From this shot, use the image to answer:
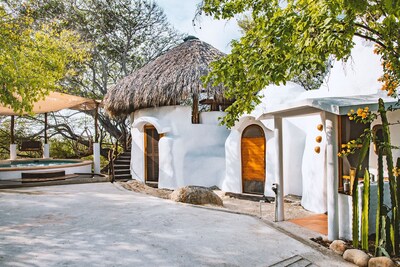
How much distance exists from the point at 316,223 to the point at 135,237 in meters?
3.27

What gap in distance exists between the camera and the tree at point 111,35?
51.4ft

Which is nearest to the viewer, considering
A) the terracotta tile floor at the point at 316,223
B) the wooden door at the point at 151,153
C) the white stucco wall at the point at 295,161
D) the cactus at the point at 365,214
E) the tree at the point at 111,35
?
the cactus at the point at 365,214

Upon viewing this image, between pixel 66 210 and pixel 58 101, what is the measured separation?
7124 mm

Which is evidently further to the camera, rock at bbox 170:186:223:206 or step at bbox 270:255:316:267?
rock at bbox 170:186:223:206

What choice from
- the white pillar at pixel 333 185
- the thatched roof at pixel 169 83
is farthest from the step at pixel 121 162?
the white pillar at pixel 333 185

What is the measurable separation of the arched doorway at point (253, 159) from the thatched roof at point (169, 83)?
7.20 feet

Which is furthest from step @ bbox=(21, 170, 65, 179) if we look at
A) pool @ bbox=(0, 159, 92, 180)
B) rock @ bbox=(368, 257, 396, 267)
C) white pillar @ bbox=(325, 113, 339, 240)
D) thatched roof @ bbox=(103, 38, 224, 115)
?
rock @ bbox=(368, 257, 396, 267)

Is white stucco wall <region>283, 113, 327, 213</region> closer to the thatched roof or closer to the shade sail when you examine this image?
the thatched roof

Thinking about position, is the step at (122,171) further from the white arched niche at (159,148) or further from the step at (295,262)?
the step at (295,262)

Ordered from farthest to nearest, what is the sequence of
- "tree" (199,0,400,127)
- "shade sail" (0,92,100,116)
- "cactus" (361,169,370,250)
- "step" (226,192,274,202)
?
"shade sail" (0,92,100,116)
"step" (226,192,274,202)
"cactus" (361,169,370,250)
"tree" (199,0,400,127)

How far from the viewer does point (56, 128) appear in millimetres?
18219

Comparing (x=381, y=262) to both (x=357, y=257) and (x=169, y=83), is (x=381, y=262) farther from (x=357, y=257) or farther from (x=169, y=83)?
(x=169, y=83)

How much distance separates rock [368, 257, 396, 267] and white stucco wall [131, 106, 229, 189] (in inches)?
267

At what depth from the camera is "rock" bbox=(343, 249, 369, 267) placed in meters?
3.62
